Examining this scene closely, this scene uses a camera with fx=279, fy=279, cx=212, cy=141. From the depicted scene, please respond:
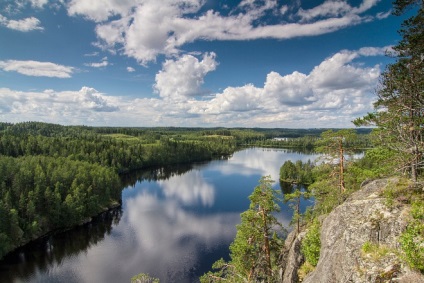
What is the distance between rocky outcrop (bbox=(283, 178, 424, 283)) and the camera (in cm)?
972

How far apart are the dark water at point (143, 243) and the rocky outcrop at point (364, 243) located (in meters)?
32.0

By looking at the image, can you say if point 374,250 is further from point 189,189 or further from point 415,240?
point 189,189

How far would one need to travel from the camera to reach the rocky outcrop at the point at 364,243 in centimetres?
972

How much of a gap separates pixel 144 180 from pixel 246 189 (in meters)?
44.0

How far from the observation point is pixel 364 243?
11.0m

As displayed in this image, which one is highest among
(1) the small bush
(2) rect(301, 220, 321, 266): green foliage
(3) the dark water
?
(2) rect(301, 220, 321, 266): green foliage

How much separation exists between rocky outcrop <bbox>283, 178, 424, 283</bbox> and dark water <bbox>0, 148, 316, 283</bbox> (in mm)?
31970

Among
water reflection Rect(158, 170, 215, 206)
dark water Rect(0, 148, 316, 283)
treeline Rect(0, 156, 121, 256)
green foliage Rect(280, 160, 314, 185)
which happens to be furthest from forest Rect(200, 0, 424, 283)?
green foliage Rect(280, 160, 314, 185)

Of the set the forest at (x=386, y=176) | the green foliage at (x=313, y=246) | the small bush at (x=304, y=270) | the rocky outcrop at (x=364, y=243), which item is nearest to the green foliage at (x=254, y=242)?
the forest at (x=386, y=176)

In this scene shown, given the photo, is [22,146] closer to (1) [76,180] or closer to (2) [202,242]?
(1) [76,180]

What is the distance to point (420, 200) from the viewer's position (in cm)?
1160

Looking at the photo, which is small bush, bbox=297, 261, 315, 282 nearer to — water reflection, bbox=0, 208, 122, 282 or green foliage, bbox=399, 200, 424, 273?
green foliage, bbox=399, 200, 424, 273

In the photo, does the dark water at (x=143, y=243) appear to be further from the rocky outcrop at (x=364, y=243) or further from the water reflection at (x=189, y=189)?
the rocky outcrop at (x=364, y=243)

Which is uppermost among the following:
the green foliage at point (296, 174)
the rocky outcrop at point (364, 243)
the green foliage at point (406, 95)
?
the green foliage at point (406, 95)
